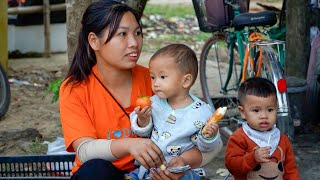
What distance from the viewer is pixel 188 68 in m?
2.90

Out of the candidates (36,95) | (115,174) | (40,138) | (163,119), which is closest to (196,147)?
(163,119)

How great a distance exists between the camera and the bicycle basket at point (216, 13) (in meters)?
5.07

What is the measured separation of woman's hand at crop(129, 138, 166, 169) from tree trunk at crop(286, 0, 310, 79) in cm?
308

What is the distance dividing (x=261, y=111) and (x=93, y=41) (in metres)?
0.90

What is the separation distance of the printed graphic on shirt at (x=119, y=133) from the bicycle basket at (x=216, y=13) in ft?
7.53

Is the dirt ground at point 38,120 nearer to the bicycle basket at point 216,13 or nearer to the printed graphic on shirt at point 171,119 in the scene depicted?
the bicycle basket at point 216,13

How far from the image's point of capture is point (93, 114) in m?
2.99

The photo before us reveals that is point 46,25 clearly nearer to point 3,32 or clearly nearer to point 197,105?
point 3,32

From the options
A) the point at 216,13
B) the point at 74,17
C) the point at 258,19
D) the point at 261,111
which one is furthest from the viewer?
the point at 216,13

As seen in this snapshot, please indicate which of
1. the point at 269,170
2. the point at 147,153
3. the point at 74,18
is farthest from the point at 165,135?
the point at 74,18

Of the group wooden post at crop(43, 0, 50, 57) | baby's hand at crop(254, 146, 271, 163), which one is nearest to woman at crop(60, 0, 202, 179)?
baby's hand at crop(254, 146, 271, 163)

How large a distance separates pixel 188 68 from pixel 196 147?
1.16 ft

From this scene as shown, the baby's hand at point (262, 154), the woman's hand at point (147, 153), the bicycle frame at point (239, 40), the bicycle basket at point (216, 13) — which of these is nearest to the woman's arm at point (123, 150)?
the woman's hand at point (147, 153)

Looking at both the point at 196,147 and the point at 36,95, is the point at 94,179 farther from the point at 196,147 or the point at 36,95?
the point at 36,95
